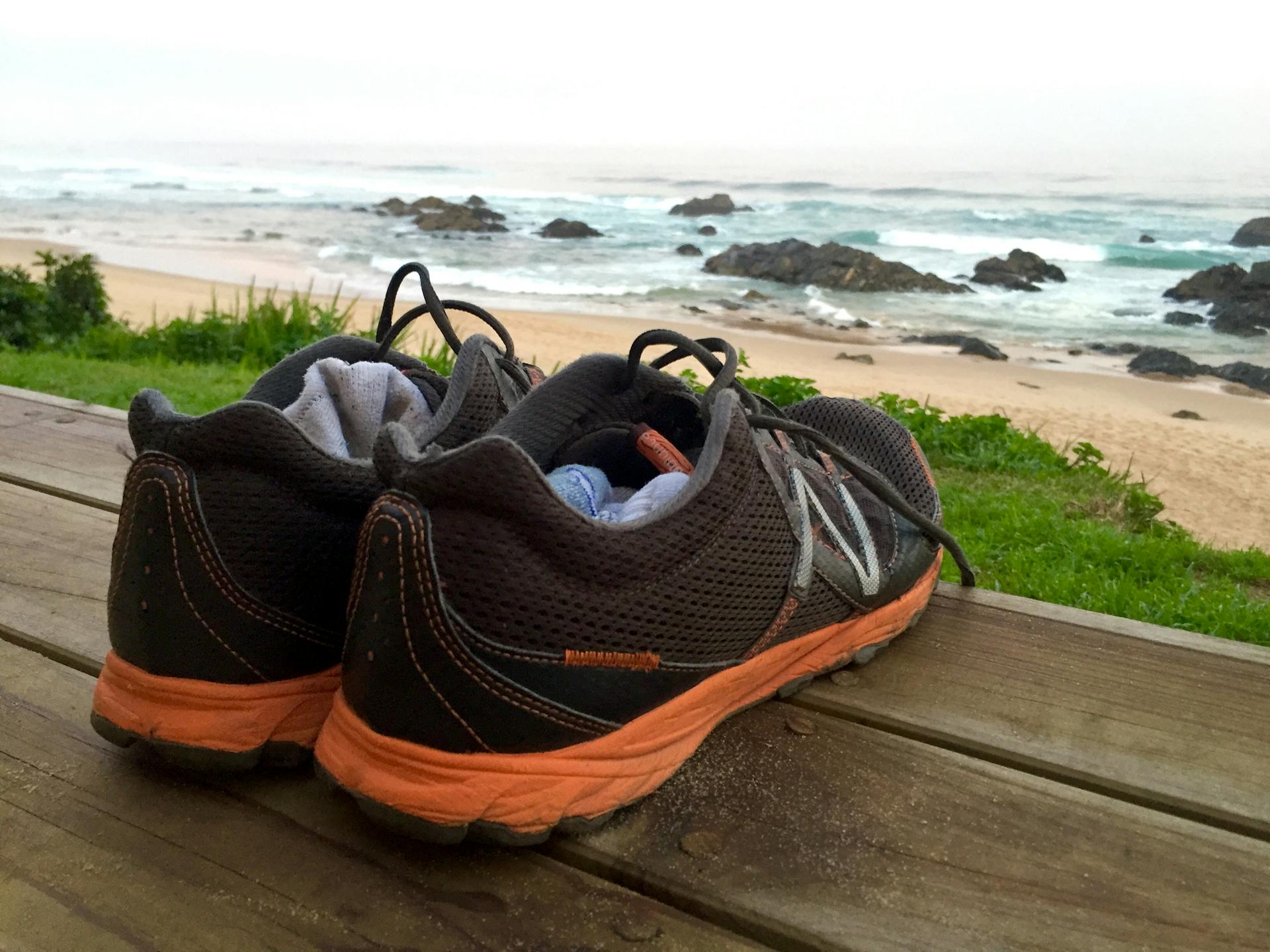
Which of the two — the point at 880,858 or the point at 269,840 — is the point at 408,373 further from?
the point at 880,858

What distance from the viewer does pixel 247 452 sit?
35.5 inches

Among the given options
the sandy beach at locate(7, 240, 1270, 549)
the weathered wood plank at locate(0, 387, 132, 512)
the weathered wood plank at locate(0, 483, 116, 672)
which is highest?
the weathered wood plank at locate(0, 387, 132, 512)

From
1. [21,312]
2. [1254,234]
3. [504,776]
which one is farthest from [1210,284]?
[504,776]

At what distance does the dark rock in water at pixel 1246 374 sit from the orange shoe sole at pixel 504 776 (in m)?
8.36

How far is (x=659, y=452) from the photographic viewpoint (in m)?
1.20

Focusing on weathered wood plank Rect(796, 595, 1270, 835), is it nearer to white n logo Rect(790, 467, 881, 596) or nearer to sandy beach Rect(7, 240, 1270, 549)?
white n logo Rect(790, 467, 881, 596)

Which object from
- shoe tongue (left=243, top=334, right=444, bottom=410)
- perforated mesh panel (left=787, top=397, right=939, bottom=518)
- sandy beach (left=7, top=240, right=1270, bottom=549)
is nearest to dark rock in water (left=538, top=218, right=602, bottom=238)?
sandy beach (left=7, top=240, right=1270, bottom=549)

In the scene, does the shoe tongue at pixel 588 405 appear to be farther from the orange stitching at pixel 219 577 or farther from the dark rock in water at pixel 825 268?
the dark rock in water at pixel 825 268

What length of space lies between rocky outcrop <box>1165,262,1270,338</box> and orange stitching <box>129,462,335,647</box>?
11581 millimetres

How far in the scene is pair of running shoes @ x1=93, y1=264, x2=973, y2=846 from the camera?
0.85 m

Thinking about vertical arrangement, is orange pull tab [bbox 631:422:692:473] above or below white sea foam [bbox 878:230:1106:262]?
below

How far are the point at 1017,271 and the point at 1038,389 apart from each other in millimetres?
8124

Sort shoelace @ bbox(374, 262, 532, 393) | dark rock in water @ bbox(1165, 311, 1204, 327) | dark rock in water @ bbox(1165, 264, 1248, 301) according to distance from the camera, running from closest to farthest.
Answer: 1. shoelace @ bbox(374, 262, 532, 393)
2. dark rock in water @ bbox(1165, 311, 1204, 327)
3. dark rock in water @ bbox(1165, 264, 1248, 301)

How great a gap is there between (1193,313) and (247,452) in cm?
1280
